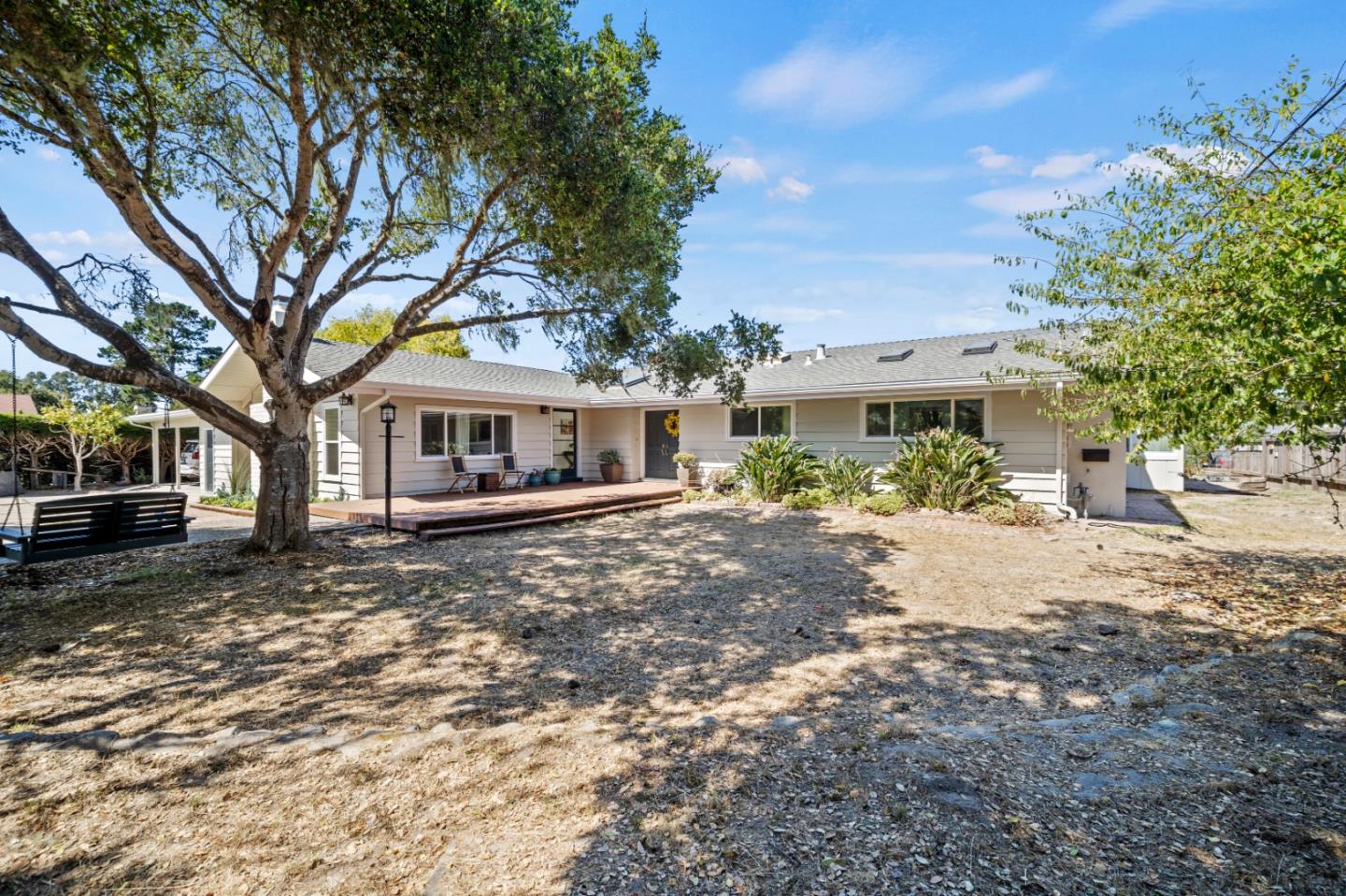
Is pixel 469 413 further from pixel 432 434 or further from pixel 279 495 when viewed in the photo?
pixel 279 495

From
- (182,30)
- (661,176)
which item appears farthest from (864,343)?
(182,30)

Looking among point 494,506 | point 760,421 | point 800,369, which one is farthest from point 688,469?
point 494,506

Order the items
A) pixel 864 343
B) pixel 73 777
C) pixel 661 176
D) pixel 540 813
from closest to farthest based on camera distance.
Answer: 1. pixel 540 813
2. pixel 73 777
3. pixel 661 176
4. pixel 864 343

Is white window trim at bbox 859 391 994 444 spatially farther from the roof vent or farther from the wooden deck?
the wooden deck

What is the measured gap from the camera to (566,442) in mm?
16281

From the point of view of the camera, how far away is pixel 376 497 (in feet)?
39.9

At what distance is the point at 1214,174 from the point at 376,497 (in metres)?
13.1

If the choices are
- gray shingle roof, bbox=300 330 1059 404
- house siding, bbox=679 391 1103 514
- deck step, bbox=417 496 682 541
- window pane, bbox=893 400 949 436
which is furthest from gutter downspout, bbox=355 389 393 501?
window pane, bbox=893 400 949 436

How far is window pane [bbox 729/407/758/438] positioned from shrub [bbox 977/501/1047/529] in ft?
17.5

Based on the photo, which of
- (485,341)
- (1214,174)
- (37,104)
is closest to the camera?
(1214,174)

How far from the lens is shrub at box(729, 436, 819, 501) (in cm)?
1249

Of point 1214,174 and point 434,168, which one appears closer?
point 1214,174

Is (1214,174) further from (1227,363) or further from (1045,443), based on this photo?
(1045,443)

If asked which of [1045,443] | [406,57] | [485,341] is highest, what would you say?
[406,57]
